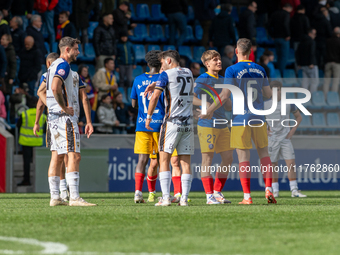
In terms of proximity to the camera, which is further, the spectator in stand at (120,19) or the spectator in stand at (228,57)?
the spectator in stand at (120,19)

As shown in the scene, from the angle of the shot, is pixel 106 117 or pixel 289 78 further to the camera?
pixel 289 78

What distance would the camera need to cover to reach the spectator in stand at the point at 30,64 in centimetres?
1423

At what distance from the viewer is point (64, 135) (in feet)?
22.4

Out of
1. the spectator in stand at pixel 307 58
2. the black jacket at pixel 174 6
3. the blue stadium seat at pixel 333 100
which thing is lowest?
the blue stadium seat at pixel 333 100

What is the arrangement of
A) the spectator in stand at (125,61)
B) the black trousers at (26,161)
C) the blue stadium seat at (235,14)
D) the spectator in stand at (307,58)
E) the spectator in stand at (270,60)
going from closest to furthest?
the black trousers at (26,161) < the spectator in stand at (125,61) < the spectator in stand at (270,60) < the spectator in stand at (307,58) < the blue stadium seat at (235,14)

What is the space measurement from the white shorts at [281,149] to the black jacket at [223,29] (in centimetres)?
701

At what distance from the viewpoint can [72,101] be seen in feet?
23.0

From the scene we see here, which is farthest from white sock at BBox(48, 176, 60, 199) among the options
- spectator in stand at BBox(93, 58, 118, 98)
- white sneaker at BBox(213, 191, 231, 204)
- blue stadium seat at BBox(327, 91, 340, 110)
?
blue stadium seat at BBox(327, 91, 340, 110)

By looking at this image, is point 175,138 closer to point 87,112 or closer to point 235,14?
point 87,112

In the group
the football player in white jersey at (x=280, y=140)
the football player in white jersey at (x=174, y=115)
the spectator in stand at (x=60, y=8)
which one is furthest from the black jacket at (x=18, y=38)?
the football player in white jersey at (x=174, y=115)

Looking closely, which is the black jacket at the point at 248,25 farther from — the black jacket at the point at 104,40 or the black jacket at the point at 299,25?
the black jacket at the point at 104,40

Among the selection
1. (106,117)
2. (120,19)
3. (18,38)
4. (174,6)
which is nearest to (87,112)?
(106,117)

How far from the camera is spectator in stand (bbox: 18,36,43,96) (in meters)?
14.2

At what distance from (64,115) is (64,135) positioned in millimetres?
255
